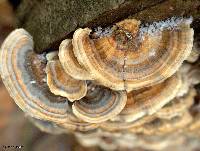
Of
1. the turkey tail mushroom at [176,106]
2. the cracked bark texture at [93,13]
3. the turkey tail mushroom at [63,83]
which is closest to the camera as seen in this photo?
the cracked bark texture at [93,13]

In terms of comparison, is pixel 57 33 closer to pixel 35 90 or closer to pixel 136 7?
pixel 35 90

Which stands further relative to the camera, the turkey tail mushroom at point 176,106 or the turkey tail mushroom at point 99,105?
the turkey tail mushroom at point 176,106

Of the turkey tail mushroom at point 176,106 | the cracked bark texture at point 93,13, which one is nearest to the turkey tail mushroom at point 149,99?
the turkey tail mushroom at point 176,106

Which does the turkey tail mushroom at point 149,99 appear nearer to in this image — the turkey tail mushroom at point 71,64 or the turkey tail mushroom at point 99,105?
the turkey tail mushroom at point 99,105

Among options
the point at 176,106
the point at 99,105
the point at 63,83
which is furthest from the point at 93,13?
the point at 176,106

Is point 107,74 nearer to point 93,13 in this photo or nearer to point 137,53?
point 137,53

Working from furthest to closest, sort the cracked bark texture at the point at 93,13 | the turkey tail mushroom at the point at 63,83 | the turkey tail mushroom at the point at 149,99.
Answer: the turkey tail mushroom at the point at 149,99 → the turkey tail mushroom at the point at 63,83 → the cracked bark texture at the point at 93,13

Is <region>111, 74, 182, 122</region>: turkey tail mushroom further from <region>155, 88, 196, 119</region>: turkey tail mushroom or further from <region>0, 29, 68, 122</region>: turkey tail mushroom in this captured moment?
<region>0, 29, 68, 122</region>: turkey tail mushroom

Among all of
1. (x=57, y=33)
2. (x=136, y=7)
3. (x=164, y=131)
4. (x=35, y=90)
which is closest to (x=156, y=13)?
(x=136, y=7)
